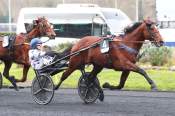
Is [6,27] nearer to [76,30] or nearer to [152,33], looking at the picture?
[76,30]

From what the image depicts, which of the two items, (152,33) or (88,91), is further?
(88,91)

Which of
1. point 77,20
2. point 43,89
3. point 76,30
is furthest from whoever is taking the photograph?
point 77,20

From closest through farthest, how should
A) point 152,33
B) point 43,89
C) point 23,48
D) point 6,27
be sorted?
point 152,33 → point 43,89 → point 23,48 → point 6,27

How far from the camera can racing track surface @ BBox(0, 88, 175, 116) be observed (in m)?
12.9

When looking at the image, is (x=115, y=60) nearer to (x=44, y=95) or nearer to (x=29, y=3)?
(x=44, y=95)

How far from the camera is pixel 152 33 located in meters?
14.0

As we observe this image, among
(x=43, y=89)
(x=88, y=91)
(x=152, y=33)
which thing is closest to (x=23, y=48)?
(x=43, y=89)

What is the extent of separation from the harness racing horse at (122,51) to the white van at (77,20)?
20.0m

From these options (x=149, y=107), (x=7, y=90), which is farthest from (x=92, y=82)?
(x=7, y=90)

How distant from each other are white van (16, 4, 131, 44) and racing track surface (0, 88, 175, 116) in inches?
688

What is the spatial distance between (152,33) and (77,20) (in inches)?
846

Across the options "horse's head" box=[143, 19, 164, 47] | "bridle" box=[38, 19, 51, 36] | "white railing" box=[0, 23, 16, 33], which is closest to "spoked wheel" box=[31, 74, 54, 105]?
"bridle" box=[38, 19, 51, 36]

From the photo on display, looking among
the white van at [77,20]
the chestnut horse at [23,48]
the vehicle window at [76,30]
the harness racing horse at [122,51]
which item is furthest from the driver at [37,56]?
the vehicle window at [76,30]

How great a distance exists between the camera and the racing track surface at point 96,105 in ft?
42.2
